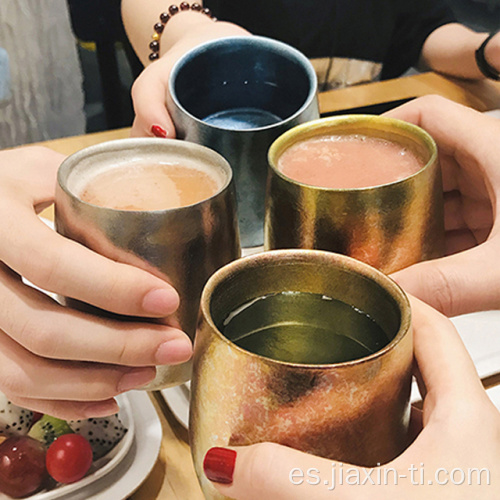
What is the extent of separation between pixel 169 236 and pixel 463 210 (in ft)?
1.51

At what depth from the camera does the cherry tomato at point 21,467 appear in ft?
1.77

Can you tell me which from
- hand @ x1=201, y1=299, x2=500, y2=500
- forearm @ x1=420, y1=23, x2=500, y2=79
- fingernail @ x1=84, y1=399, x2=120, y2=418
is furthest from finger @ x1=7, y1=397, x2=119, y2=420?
forearm @ x1=420, y1=23, x2=500, y2=79

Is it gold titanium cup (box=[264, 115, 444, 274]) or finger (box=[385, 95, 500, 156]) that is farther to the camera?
finger (box=[385, 95, 500, 156])

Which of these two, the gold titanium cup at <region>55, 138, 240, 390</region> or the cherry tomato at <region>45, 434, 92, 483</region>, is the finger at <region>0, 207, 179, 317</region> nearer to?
the gold titanium cup at <region>55, 138, 240, 390</region>

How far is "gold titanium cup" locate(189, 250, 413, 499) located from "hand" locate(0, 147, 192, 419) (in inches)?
3.3

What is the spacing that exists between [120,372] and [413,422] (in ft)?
0.79

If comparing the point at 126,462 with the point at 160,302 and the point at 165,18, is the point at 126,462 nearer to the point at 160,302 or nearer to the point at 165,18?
the point at 160,302

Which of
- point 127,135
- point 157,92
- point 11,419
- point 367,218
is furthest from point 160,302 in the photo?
point 127,135

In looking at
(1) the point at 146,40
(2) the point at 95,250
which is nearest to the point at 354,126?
(2) the point at 95,250

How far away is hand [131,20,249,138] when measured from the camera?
666mm

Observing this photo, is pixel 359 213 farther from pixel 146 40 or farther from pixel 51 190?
pixel 146 40

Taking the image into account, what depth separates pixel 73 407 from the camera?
0.55 m

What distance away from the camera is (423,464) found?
0.34 meters

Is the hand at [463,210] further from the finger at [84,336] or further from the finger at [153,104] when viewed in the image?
the finger at [153,104]
